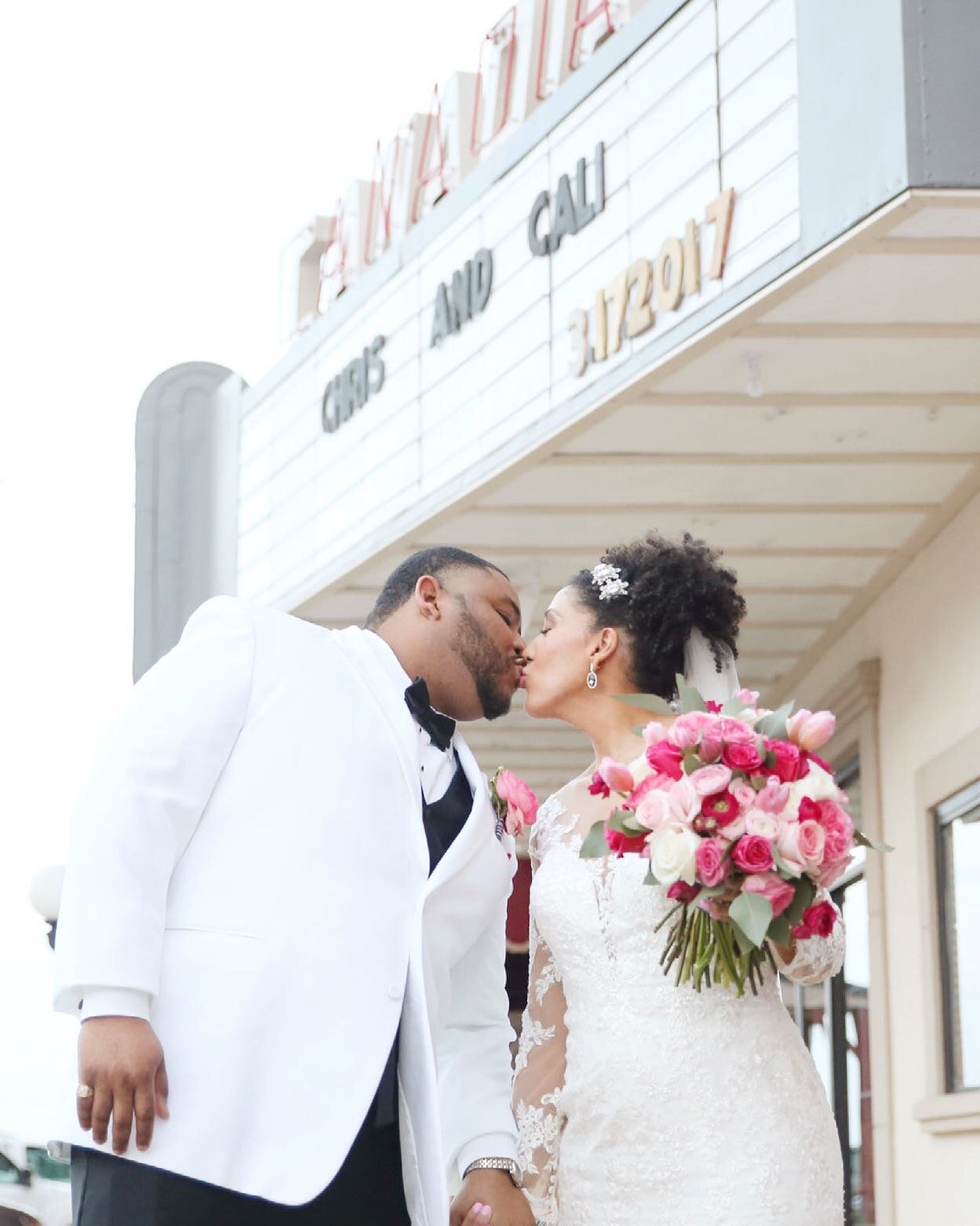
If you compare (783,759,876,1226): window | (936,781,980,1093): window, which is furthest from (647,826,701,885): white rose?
(783,759,876,1226): window

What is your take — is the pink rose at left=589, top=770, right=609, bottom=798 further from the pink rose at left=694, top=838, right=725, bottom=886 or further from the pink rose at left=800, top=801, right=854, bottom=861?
the pink rose at left=800, top=801, right=854, bottom=861

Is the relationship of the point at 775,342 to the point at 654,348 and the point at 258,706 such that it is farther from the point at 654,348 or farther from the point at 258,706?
the point at 258,706

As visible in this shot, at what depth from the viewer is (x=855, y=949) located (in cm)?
1109

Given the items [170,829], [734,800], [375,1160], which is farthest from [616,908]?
[170,829]

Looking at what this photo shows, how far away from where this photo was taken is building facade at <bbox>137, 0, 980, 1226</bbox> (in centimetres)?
644

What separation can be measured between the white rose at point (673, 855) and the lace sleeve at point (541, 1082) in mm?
603

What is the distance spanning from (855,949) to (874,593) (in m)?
2.36

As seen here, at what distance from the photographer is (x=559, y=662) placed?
4535 millimetres

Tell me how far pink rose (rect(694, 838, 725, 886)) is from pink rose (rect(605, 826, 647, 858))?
6.6 inches

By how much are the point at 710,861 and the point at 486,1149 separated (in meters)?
0.75

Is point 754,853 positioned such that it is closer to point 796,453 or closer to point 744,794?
point 744,794

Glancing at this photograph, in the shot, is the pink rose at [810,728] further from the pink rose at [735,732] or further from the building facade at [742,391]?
the building facade at [742,391]

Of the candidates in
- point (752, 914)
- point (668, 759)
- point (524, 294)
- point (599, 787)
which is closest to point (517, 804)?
point (599, 787)

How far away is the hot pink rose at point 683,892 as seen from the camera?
3.94 m
